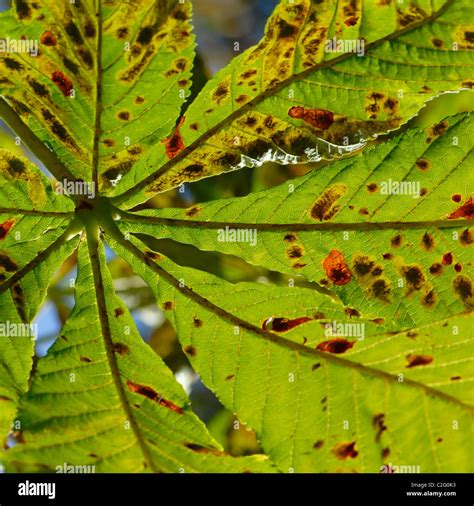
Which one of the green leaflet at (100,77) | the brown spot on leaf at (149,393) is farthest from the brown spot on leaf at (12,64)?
the brown spot on leaf at (149,393)

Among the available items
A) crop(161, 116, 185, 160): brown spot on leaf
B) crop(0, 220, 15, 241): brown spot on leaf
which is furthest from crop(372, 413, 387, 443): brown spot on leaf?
crop(0, 220, 15, 241): brown spot on leaf

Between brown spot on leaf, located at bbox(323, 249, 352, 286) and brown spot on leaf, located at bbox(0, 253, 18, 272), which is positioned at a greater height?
brown spot on leaf, located at bbox(0, 253, 18, 272)

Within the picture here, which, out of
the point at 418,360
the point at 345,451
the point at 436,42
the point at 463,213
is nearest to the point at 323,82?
the point at 436,42

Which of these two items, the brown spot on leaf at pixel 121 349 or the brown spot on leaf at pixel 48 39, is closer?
the brown spot on leaf at pixel 48 39

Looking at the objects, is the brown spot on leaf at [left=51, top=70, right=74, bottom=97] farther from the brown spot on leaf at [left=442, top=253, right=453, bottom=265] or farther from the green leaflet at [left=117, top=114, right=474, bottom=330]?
the brown spot on leaf at [left=442, top=253, right=453, bottom=265]

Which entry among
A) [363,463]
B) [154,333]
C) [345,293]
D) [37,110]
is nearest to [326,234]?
[345,293]

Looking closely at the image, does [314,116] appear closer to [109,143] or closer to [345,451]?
[109,143]

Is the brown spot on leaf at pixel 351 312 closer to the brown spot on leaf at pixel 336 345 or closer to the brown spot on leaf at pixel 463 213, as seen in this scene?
the brown spot on leaf at pixel 336 345
